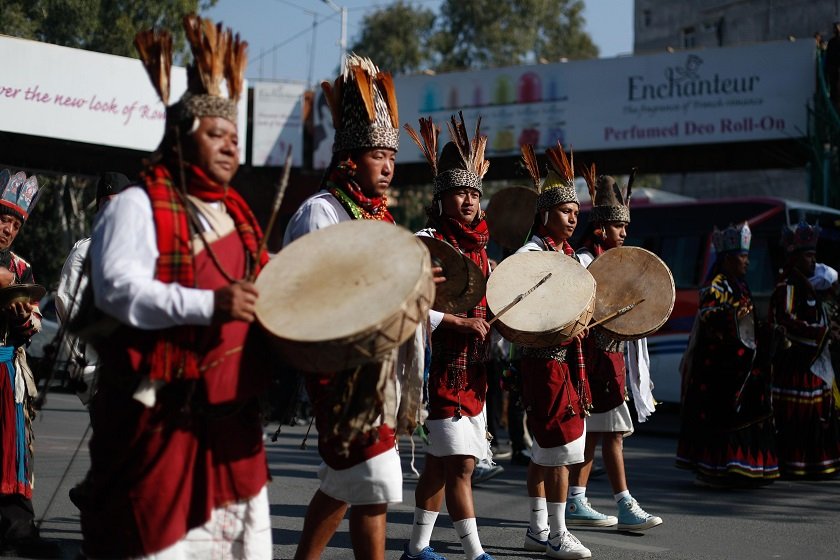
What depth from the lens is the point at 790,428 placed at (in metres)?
10.1

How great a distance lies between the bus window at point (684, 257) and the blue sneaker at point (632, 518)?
33.7 feet

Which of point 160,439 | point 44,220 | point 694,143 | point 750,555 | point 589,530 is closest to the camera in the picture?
point 160,439

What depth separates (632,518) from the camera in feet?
23.3

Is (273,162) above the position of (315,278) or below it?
above

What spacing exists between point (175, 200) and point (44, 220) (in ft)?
103

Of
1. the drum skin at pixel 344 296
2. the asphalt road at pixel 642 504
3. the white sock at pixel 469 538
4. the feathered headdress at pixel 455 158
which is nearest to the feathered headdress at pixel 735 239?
the asphalt road at pixel 642 504

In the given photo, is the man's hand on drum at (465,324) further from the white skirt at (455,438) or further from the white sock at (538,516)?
the white sock at (538,516)

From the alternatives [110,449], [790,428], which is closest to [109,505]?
[110,449]

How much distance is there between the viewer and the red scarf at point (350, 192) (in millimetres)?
4699

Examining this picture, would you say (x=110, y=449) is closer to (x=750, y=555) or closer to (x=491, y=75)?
(x=750, y=555)

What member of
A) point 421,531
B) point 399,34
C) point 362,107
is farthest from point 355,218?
point 399,34

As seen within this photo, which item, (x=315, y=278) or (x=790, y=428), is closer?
(x=315, y=278)

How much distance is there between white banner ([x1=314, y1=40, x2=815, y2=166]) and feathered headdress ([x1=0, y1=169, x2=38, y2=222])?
17.7 meters

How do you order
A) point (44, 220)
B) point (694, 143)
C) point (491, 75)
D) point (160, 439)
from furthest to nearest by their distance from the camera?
point (44, 220), point (491, 75), point (694, 143), point (160, 439)
